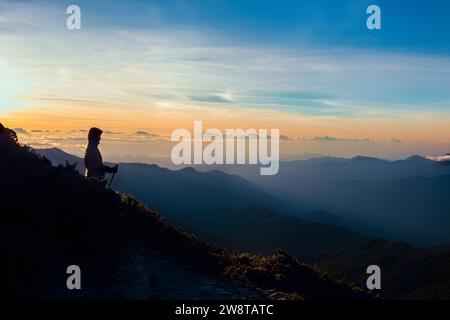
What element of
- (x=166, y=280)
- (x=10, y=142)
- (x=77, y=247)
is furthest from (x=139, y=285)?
(x=10, y=142)

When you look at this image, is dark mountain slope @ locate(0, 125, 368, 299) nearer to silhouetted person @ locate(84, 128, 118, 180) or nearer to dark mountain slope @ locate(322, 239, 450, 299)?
silhouetted person @ locate(84, 128, 118, 180)

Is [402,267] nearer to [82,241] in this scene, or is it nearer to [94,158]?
[94,158]

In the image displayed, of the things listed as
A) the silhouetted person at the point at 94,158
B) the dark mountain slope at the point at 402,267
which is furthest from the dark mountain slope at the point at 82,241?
the dark mountain slope at the point at 402,267

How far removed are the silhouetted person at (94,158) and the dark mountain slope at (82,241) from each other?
1.95m

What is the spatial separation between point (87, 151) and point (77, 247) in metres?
6.13

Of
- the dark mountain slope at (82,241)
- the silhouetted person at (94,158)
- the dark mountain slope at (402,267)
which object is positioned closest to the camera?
the dark mountain slope at (82,241)

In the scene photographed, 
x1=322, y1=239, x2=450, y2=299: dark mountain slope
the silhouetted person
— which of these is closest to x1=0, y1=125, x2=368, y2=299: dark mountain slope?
the silhouetted person

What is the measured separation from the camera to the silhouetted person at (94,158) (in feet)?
56.4

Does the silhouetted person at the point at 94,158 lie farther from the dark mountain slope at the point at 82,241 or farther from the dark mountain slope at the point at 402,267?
the dark mountain slope at the point at 402,267

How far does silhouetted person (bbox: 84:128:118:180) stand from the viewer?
1719 cm

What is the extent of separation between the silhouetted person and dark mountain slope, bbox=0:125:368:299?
195 cm

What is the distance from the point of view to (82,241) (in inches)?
475

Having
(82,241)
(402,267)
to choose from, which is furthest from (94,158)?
→ (402,267)
